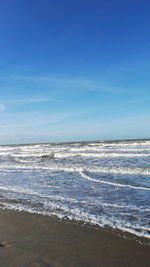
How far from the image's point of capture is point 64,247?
14.2ft

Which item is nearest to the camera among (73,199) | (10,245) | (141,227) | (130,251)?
(130,251)

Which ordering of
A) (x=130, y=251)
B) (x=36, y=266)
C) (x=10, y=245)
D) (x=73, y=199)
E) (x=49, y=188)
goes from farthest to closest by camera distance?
(x=49, y=188), (x=73, y=199), (x=10, y=245), (x=130, y=251), (x=36, y=266)

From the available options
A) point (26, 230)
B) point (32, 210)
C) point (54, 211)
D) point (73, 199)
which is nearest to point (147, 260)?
point (26, 230)

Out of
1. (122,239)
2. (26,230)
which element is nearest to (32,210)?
(26,230)

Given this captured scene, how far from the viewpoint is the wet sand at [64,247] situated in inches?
147

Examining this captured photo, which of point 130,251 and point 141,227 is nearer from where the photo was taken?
point 130,251

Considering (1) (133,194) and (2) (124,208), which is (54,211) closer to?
(2) (124,208)

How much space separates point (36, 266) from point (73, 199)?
14.8 feet

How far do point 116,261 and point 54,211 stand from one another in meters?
3.28

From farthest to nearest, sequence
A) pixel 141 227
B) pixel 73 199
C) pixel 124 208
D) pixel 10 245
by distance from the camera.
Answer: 1. pixel 73 199
2. pixel 124 208
3. pixel 141 227
4. pixel 10 245

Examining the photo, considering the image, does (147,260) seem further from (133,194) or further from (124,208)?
(133,194)

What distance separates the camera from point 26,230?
212 inches

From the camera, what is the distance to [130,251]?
4082 mm

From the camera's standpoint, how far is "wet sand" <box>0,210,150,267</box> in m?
3.74
